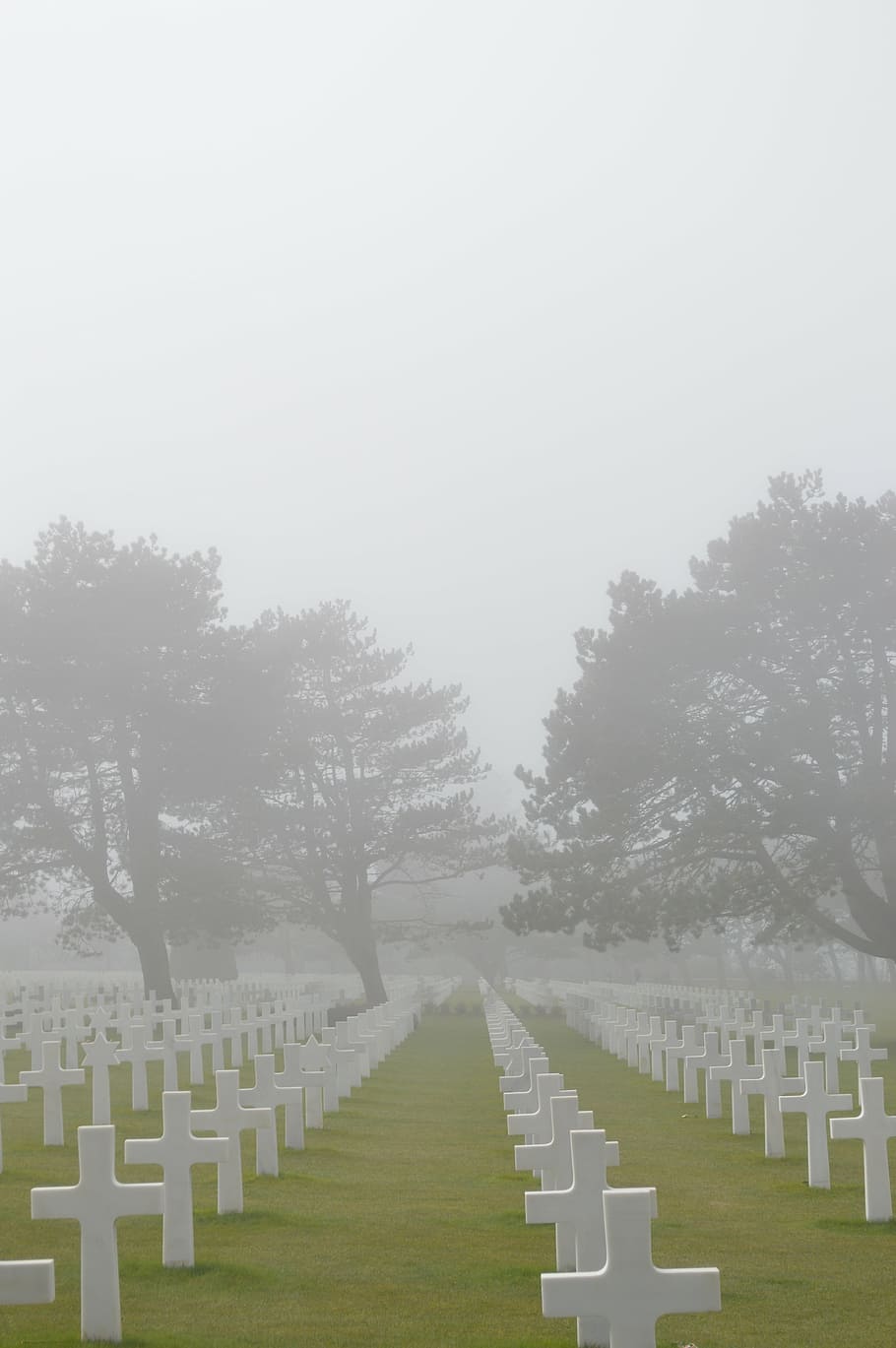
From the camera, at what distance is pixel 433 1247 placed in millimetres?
8750

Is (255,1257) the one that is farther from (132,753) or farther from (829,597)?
(132,753)

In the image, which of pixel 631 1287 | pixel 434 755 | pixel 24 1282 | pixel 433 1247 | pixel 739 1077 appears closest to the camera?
pixel 631 1287

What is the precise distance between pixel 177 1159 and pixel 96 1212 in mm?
1598

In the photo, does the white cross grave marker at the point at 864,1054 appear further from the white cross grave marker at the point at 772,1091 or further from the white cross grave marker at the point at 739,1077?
the white cross grave marker at the point at 772,1091

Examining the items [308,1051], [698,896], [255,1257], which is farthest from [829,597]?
[255,1257]

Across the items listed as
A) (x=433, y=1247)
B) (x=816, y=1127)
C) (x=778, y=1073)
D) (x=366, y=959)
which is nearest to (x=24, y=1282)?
(x=433, y=1247)

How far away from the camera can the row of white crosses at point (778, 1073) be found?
935 centimetres

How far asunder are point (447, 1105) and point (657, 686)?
55.1 ft

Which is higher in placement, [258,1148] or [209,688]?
[209,688]

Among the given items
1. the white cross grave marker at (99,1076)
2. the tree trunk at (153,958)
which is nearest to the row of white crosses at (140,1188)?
the white cross grave marker at (99,1076)

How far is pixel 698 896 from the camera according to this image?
32.4 m

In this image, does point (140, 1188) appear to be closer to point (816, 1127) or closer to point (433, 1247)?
point (433, 1247)

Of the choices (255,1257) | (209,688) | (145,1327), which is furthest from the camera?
(209,688)

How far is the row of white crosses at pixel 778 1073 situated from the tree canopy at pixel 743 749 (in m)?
2.48
